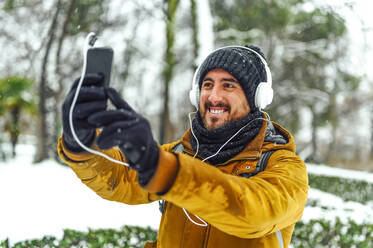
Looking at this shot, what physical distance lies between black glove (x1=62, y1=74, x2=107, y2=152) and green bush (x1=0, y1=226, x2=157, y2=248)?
2392 mm

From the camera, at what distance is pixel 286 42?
11656 mm

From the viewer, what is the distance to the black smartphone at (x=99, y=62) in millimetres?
1129

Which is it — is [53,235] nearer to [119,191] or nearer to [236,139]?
[119,191]

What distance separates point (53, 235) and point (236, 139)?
2.58 metres

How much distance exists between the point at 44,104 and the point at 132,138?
1083cm

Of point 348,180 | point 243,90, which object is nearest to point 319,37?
point 348,180

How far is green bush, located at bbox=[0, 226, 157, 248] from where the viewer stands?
303 centimetres

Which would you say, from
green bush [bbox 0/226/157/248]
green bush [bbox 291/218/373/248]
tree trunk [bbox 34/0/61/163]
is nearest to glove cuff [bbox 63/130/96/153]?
green bush [bbox 0/226/157/248]

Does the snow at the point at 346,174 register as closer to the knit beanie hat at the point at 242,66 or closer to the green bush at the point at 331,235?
the green bush at the point at 331,235

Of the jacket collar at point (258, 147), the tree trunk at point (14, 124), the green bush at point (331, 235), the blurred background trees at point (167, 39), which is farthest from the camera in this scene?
the tree trunk at point (14, 124)

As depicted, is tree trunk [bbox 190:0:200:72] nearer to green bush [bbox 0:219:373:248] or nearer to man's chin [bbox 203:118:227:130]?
green bush [bbox 0:219:373:248]

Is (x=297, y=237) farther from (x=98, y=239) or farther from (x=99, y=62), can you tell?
(x=99, y=62)

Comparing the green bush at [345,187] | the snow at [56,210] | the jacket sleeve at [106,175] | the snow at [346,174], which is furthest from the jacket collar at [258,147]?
the snow at [346,174]

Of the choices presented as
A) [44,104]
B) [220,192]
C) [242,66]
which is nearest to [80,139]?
[220,192]
